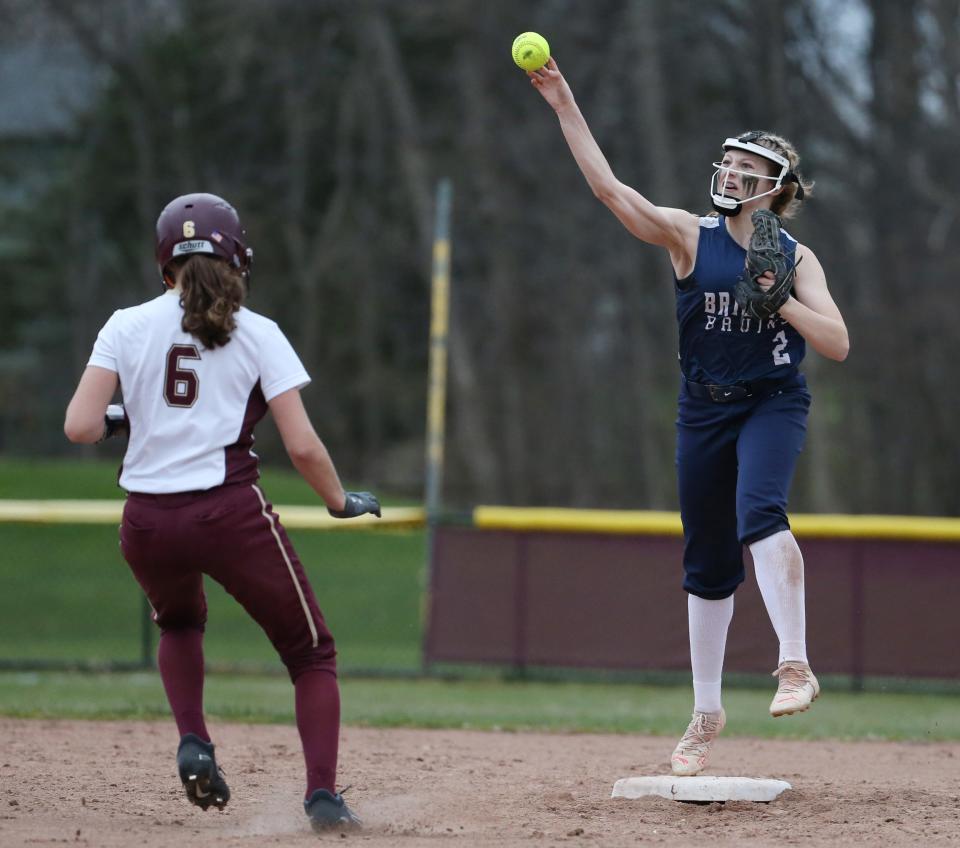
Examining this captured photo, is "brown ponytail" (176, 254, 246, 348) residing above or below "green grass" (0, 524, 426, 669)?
above

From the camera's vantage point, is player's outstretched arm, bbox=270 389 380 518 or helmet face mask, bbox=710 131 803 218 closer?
player's outstretched arm, bbox=270 389 380 518

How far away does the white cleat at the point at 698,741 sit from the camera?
575 centimetres

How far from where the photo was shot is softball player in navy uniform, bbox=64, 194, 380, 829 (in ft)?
14.6

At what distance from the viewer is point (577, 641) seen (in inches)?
440

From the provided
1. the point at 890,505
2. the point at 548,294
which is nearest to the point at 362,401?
the point at 548,294

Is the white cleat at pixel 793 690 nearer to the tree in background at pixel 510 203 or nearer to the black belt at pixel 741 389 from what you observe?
the black belt at pixel 741 389

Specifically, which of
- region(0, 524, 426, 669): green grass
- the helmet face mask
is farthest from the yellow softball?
region(0, 524, 426, 669): green grass

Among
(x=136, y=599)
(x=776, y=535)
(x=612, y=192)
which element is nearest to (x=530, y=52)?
(x=612, y=192)

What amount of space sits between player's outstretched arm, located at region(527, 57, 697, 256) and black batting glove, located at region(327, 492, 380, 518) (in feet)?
4.59

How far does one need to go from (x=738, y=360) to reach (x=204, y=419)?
76.3 inches

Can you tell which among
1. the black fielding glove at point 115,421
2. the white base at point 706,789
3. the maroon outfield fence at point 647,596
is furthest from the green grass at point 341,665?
the black fielding glove at point 115,421

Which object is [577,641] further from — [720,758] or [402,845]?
[402,845]

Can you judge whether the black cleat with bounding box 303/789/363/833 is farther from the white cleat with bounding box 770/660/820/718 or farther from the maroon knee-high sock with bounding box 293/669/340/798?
the white cleat with bounding box 770/660/820/718

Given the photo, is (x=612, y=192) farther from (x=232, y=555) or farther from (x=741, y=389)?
(x=232, y=555)
